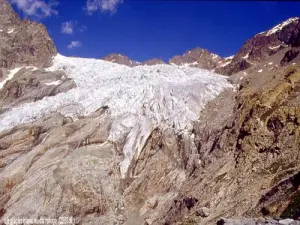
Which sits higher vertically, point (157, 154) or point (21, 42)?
point (21, 42)

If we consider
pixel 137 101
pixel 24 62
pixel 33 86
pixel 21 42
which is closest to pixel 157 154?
pixel 137 101

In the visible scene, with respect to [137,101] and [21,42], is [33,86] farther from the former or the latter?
[137,101]

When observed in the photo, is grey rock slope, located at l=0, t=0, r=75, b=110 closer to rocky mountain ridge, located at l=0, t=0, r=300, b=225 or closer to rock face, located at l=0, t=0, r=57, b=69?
rock face, located at l=0, t=0, r=57, b=69

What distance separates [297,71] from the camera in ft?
207

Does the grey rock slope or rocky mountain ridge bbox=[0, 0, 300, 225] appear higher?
the grey rock slope

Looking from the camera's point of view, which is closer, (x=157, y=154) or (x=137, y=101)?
(x=157, y=154)

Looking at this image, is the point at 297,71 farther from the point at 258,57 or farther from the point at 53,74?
the point at 258,57

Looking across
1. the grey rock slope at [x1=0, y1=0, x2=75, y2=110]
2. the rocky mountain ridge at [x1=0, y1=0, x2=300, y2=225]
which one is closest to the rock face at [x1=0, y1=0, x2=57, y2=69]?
the grey rock slope at [x1=0, y1=0, x2=75, y2=110]

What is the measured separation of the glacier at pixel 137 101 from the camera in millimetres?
63000

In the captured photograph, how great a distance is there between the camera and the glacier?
207ft

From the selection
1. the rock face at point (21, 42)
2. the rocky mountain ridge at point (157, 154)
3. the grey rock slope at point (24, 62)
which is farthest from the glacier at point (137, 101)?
the rock face at point (21, 42)

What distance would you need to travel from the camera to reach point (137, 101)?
228 feet

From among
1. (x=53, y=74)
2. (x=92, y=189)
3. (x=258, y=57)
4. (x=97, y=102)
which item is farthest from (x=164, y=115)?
(x=258, y=57)

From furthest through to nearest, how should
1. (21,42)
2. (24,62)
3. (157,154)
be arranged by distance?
(21,42) < (24,62) < (157,154)
